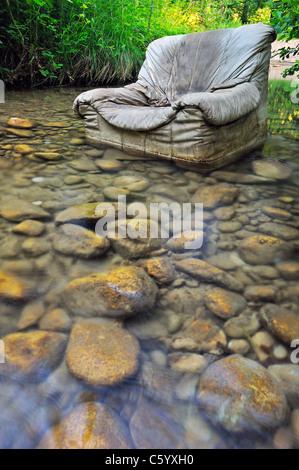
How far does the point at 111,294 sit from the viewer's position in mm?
1045

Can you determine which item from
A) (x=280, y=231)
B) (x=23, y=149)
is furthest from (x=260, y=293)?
(x=23, y=149)

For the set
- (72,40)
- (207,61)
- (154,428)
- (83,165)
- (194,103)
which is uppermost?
(72,40)

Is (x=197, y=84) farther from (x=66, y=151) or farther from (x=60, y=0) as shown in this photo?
(x=60, y=0)

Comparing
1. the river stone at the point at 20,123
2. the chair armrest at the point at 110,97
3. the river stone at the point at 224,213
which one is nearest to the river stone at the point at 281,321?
the river stone at the point at 224,213

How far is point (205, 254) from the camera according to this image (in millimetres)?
1368

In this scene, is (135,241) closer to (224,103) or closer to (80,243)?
(80,243)

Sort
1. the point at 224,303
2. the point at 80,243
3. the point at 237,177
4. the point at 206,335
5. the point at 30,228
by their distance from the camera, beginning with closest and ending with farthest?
the point at 206,335 < the point at 224,303 < the point at 80,243 < the point at 30,228 < the point at 237,177

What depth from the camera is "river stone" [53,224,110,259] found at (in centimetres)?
131

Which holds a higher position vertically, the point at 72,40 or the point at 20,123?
the point at 72,40

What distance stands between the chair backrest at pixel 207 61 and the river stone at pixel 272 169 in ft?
2.29

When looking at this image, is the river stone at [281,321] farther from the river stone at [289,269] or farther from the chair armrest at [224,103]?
the chair armrest at [224,103]

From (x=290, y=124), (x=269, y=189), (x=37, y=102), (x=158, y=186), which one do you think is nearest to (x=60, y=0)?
(x=37, y=102)

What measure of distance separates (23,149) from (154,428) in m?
2.43

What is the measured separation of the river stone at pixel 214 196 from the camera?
177 cm
